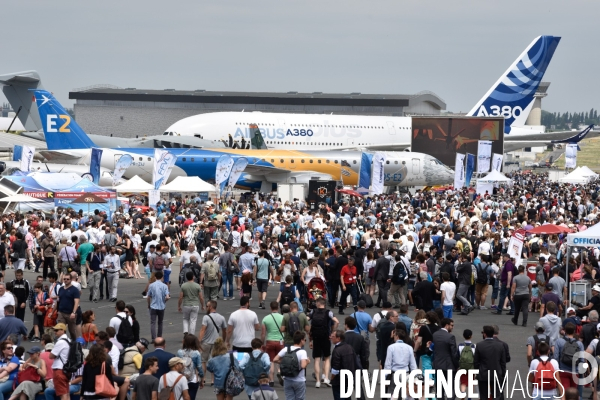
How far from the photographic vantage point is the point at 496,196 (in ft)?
133

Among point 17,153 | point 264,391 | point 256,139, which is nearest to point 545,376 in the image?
point 264,391

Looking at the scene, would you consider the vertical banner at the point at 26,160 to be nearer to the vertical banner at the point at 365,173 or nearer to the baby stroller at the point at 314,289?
the vertical banner at the point at 365,173

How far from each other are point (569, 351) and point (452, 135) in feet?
133

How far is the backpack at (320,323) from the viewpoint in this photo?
12.9 metres

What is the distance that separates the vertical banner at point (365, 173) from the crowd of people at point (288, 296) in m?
8.47

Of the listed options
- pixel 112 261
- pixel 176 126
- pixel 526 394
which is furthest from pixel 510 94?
pixel 526 394

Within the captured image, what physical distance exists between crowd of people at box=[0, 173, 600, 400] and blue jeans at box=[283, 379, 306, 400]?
2 centimetres

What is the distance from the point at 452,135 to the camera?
2035 inches

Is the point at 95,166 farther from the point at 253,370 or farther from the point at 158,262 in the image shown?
the point at 253,370

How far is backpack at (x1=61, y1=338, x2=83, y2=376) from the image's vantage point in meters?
11.0

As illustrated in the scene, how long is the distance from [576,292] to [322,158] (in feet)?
96.3

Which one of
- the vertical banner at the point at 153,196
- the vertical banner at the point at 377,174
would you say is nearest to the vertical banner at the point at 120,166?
the vertical banner at the point at 153,196

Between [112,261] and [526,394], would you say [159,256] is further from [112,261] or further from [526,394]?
[526,394]

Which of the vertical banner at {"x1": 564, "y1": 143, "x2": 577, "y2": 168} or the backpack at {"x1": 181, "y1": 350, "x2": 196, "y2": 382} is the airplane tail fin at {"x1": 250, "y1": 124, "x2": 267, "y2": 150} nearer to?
the vertical banner at {"x1": 564, "y1": 143, "x2": 577, "y2": 168}
